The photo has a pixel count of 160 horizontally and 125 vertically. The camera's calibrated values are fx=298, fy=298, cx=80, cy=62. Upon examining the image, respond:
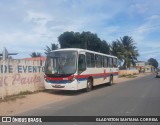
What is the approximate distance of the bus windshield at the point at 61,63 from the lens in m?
18.1

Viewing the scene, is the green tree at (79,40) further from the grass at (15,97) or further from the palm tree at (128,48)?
the grass at (15,97)

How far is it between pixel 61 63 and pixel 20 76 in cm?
260

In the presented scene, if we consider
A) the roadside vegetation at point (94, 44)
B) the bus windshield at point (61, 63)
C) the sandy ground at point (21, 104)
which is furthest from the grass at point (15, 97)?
the roadside vegetation at point (94, 44)

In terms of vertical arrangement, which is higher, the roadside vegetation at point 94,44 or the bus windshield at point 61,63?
the roadside vegetation at point 94,44

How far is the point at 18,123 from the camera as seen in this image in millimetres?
9531

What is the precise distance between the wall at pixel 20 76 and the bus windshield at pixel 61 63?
134 centimetres

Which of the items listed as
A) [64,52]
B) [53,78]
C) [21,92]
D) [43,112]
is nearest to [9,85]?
[21,92]

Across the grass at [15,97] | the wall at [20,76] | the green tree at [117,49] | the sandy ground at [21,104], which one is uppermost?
the green tree at [117,49]

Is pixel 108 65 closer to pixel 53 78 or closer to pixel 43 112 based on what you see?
pixel 53 78

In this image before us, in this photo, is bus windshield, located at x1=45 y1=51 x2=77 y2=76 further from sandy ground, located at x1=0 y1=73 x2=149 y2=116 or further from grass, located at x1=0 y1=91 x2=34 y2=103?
grass, located at x1=0 y1=91 x2=34 y2=103

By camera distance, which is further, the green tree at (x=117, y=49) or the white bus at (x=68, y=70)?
the green tree at (x=117, y=49)

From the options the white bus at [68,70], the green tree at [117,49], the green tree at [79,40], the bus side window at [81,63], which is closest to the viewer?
the white bus at [68,70]

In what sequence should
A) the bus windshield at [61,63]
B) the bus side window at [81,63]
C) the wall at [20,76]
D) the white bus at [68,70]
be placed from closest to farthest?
the wall at [20,76] → the white bus at [68,70] → the bus windshield at [61,63] → the bus side window at [81,63]

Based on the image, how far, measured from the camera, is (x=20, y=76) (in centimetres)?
1808
